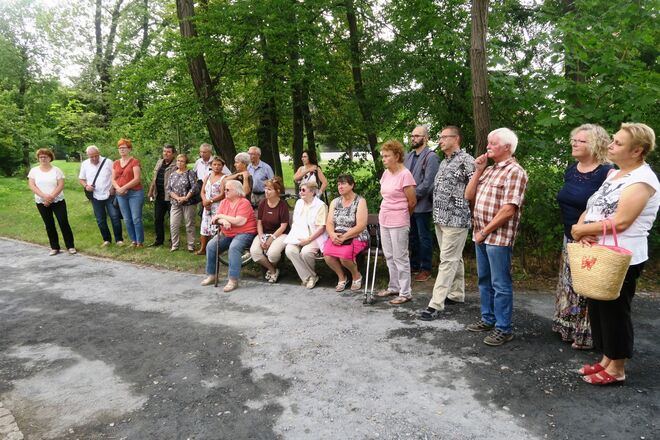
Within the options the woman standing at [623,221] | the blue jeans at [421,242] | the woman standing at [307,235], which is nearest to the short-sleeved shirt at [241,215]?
the woman standing at [307,235]

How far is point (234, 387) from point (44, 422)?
130cm

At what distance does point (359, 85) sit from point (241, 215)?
16.1 feet

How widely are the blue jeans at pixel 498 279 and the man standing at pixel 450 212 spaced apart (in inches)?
16.1

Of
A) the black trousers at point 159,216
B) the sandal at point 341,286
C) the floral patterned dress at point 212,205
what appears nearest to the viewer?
the sandal at point 341,286

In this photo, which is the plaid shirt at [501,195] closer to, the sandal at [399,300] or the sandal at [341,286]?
the sandal at [399,300]

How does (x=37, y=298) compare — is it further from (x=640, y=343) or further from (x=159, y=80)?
(x=640, y=343)

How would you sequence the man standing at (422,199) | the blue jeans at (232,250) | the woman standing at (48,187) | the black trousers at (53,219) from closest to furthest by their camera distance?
the man standing at (422,199) → the blue jeans at (232,250) → the woman standing at (48,187) → the black trousers at (53,219)

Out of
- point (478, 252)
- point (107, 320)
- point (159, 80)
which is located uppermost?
point (159, 80)

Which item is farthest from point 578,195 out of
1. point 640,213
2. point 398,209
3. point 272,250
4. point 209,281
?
point 209,281

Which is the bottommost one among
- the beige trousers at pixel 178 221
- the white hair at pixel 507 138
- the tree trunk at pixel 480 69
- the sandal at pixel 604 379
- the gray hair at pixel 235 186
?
the sandal at pixel 604 379

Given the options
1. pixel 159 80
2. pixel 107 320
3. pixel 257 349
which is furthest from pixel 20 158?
pixel 257 349

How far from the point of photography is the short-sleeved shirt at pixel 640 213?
3000 mm

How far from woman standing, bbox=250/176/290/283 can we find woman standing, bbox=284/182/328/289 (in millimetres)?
198

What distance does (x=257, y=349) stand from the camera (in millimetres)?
4086
